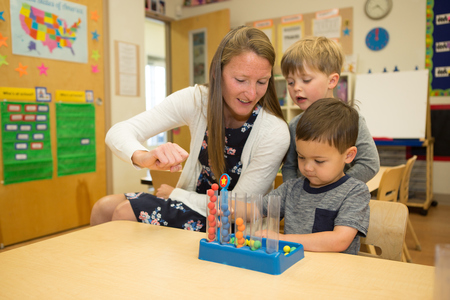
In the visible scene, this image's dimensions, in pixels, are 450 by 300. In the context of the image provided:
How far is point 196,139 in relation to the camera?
5.05 feet

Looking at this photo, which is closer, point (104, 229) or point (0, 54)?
point (104, 229)

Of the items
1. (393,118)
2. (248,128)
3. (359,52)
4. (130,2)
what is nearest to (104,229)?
(248,128)

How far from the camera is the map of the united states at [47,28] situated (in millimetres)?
2982

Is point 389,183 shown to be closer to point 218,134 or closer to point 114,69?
point 218,134

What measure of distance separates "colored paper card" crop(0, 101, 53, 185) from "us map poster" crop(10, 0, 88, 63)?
0.47 m

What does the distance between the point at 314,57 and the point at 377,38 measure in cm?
333

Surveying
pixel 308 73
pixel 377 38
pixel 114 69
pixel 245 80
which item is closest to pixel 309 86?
pixel 308 73

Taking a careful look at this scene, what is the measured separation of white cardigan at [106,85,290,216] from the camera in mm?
1374

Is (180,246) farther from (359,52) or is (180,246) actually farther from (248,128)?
(359,52)

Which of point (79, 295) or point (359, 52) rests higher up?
point (359, 52)

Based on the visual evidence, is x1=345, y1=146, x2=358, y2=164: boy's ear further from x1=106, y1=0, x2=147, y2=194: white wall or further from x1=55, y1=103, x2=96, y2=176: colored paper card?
x1=106, y1=0, x2=147, y2=194: white wall

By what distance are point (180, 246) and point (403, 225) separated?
65 centimetres

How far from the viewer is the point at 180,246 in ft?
3.16

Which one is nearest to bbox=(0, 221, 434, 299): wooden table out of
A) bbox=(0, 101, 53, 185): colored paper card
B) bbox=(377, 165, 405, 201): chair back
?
bbox=(377, 165, 405, 201): chair back
